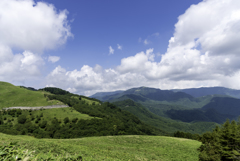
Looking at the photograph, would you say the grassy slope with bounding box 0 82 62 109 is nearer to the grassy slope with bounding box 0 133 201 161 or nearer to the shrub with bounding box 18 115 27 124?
the shrub with bounding box 18 115 27 124

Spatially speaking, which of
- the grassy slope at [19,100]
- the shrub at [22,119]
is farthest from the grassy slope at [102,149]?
the grassy slope at [19,100]

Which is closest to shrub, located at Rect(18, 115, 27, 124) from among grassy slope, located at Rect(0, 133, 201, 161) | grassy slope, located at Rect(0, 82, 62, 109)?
grassy slope, located at Rect(0, 82, 62, 109)

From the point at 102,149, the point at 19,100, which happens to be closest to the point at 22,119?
the point at 19,100

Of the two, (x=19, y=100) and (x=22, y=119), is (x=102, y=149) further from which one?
(x=19, y=100)

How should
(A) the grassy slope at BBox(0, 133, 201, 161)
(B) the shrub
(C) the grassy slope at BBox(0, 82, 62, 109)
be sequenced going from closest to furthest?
(A) the grassy slope at BBox(0, 133, 201, 161) < (B) the shrub < (C) the grassy slope at BBox(0, 82, 62, 109)

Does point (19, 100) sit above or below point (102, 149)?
above

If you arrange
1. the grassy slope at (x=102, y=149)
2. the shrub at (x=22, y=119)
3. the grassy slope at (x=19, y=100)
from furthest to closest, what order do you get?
the grassy slope at (x=19, y=100) → the shrub at (x=22, y=119) → the grassy slope at (x=102, y=149)

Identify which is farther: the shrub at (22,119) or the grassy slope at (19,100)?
the grassy slope at (19,100)

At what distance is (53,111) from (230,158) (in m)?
165

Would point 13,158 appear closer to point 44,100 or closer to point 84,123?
point 84,123

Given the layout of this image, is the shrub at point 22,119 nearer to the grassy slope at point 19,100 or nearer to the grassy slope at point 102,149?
the grassy slope at point 19,100

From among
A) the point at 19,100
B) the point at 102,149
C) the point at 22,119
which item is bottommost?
the point at 22,119

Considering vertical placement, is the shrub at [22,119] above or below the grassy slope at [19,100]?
below

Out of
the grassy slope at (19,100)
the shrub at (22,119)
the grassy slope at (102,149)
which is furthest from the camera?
the grassy slope at (19,100)
